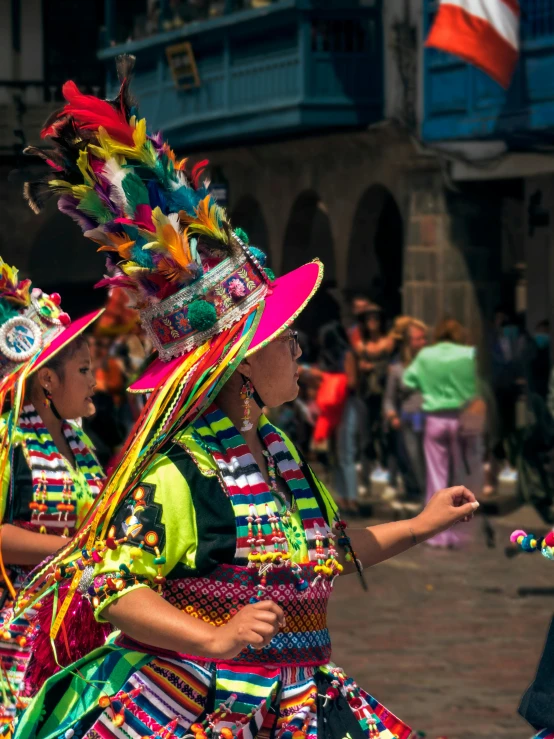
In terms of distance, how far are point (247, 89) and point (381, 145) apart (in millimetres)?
1911

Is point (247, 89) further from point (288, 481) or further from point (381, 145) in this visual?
point (288, 481)

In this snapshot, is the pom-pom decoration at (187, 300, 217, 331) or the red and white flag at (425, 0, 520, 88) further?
the red and white flag at (425, 0, 520, 88)

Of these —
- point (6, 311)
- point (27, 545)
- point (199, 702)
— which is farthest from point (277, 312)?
point (6, 311)

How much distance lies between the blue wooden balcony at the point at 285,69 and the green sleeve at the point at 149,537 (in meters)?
14.7

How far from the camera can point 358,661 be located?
28.9ft

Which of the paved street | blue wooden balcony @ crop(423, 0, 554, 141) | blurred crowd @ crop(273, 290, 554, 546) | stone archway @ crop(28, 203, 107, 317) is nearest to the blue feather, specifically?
the paved street

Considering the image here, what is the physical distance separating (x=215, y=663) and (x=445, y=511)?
0.75 meters

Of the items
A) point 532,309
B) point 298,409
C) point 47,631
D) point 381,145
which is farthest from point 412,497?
point 47,631

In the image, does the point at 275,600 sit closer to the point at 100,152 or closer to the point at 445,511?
the point at 445,511

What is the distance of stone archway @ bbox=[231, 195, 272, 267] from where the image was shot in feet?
76.0

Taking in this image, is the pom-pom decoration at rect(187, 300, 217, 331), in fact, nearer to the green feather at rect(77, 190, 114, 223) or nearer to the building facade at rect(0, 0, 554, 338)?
the green feather at rect(77, 190, 114, 223)

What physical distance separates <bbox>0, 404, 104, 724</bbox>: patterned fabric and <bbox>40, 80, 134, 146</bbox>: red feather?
1.98 m

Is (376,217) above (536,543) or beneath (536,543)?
above

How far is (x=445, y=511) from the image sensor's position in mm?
4320
